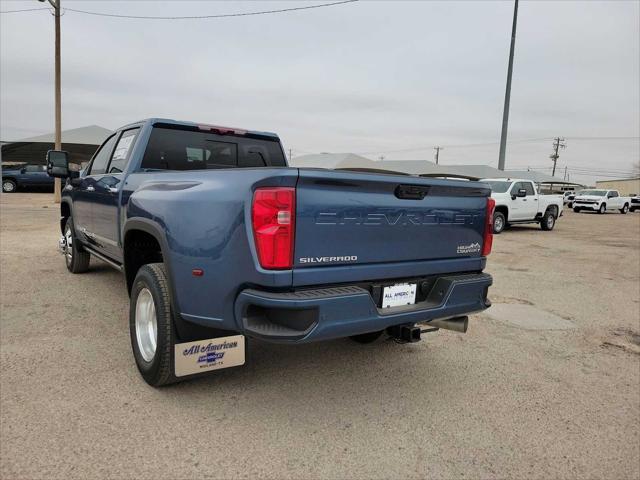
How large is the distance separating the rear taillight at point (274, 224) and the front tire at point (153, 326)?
0.93m

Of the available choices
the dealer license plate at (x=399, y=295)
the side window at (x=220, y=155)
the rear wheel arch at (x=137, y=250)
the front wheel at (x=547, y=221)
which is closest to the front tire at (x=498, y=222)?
the front wheel at (x=547, y=221)

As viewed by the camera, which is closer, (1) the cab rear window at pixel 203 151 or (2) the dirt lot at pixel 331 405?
(2) the dirt lot at pixel 331 405

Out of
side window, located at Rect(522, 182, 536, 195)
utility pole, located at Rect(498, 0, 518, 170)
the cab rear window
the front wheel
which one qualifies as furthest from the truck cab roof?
utility pole, located at Rect(498, 0, 518, 170)

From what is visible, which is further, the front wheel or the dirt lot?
the front wheel

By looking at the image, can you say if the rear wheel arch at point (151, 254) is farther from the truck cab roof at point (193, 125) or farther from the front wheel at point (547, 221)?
the front wheel at point (547, 221)

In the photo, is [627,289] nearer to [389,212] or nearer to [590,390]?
[590,390]

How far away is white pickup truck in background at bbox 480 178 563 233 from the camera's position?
1551 centimetres

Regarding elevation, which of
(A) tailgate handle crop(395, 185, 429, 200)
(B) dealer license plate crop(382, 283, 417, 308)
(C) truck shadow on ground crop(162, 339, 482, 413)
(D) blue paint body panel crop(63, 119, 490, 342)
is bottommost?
(C) truck shadow on ground crop(162, 339, 482, 413)

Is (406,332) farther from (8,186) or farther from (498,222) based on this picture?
(8,186)

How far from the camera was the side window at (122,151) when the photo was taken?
4371 mm

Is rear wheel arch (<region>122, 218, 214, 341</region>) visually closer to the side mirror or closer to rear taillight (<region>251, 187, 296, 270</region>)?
rear taillight (<region>251, 187, 296, 270</region>)

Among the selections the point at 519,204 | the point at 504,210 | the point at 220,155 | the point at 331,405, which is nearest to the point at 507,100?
the point at 519,204

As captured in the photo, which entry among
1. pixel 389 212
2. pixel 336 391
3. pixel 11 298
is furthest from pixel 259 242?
pixel 11 298

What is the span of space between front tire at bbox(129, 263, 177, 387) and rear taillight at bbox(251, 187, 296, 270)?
935mm
